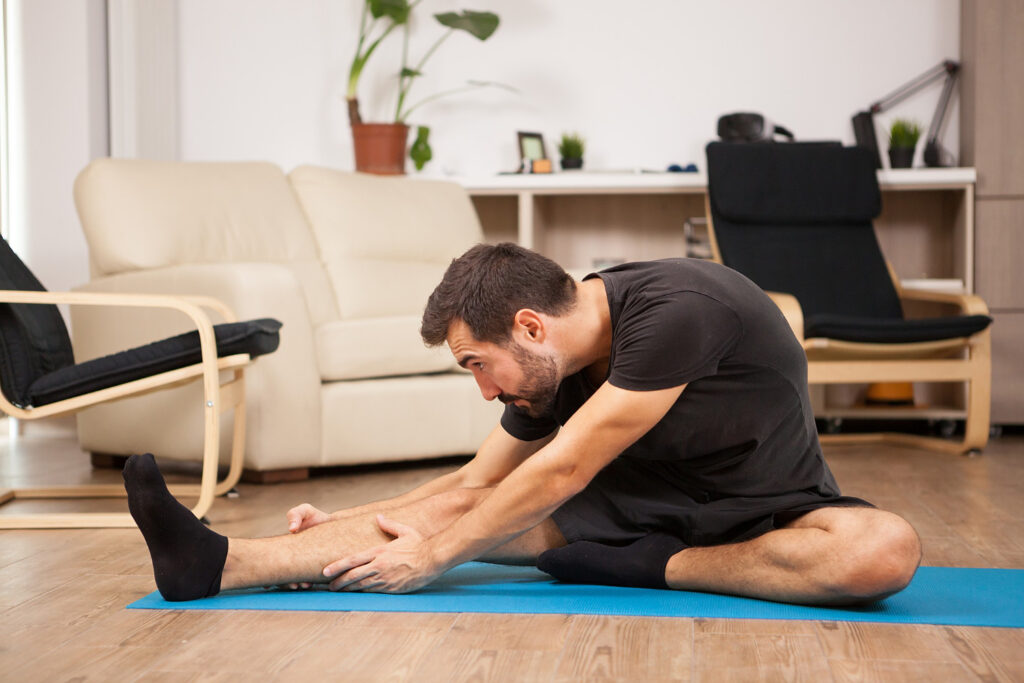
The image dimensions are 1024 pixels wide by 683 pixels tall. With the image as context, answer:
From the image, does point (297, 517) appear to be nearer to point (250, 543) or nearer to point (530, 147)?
point (250, 543)

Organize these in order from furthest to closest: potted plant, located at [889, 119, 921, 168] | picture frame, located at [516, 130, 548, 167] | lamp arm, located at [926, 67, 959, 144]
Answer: picture frame, located at [516, 130, 548, 167]
lamp arm, located at [926, 67, 959, 144]
potted plant, located at [889, 119, 921, 168]

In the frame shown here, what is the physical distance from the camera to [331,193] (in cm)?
366

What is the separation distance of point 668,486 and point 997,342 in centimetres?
254

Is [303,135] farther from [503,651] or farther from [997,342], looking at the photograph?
[503,651]

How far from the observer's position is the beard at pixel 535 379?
1509 millimetres

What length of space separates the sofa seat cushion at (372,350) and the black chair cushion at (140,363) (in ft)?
2.04

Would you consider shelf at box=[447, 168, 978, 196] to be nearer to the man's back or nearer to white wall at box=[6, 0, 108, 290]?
white wall at box=[6, 0, 108, 290]

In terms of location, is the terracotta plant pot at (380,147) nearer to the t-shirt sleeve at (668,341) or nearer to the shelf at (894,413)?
the shelf at (894,413)

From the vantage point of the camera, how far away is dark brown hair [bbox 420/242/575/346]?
1.48 meters

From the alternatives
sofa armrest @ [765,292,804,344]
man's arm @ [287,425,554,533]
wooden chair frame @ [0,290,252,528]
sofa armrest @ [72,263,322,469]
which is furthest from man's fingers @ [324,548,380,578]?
sofa armrest @ [765,292,804,344]

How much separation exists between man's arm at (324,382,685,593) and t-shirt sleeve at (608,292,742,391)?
0.07 feet

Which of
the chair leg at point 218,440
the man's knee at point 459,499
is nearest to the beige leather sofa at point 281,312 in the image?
the chair leg at point 218,440

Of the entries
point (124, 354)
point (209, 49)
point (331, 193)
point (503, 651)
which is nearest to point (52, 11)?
point (209, 49)

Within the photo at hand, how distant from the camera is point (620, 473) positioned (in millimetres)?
1762
